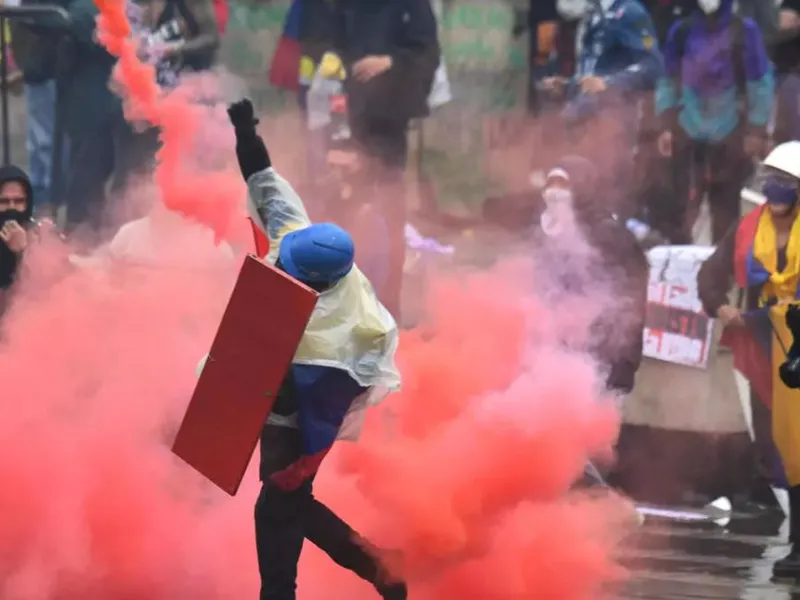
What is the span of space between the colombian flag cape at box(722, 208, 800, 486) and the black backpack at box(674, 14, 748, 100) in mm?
1338

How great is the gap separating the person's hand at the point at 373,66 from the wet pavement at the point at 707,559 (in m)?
2.90

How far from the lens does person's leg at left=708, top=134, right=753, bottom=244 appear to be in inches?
281

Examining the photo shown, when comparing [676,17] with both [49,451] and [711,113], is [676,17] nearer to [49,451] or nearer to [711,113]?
[711,113]

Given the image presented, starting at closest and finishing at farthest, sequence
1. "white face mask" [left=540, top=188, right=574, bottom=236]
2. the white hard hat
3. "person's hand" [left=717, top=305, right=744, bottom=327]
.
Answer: the white hard hat → "person's hand" [left=717, top=305, right=744, bottom=327] → "white face mask" [left=540, top=188, right=574, bottom=236]

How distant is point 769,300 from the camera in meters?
5.89

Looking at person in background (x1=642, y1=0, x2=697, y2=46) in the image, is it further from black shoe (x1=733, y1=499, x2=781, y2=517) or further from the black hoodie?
the black hoodie

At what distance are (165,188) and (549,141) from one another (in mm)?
3020

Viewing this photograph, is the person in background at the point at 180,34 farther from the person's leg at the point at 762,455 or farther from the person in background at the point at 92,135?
the person's leg at the point at 762,455

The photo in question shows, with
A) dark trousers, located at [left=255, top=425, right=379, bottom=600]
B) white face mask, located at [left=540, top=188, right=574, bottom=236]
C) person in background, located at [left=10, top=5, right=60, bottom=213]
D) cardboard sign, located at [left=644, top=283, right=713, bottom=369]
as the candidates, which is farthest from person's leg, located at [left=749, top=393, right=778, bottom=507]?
person in background, located at [left=10, top=5, right=60, bottom=213]

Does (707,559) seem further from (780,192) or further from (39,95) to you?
(39,95)

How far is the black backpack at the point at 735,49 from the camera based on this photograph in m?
6.99

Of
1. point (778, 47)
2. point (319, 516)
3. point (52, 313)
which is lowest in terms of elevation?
point (319, 516)

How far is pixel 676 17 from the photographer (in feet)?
24.8

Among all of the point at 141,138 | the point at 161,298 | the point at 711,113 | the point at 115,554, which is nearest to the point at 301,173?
the point at 141,138
